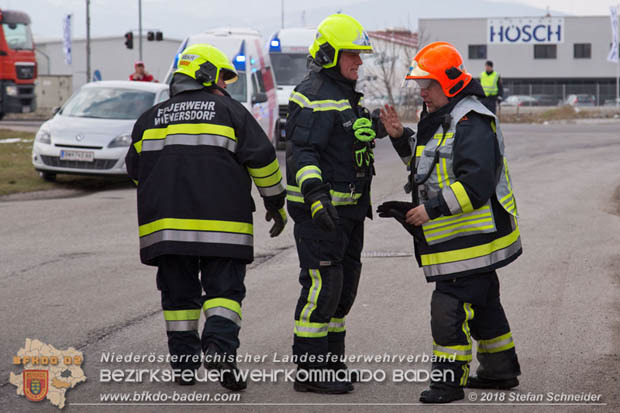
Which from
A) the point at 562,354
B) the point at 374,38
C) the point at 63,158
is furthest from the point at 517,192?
the point at 374,38

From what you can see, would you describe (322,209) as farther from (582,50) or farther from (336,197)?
(582,50)

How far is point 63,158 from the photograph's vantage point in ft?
49.0

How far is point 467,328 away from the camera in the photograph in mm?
4871

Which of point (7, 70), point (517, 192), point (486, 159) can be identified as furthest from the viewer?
point (7, 70)

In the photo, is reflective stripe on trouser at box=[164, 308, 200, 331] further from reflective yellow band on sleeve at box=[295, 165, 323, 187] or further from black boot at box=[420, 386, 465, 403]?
black boot at box=[420, 386, 465, 403]

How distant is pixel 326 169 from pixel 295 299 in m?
2.44

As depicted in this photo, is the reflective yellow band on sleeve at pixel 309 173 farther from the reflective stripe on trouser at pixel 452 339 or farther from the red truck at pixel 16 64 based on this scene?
the red truck at pixel 16 64

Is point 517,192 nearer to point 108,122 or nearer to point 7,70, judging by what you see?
point 108,122

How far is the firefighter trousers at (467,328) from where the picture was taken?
482cm

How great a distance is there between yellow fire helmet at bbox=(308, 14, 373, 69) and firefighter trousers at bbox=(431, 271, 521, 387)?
1.34 metres

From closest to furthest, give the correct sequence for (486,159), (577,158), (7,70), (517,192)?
(486,159), (517,192), (577,158), (7,70)

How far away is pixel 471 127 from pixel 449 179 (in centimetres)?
29

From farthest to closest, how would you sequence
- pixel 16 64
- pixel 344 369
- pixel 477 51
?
pixel 477 51, pixel 16 64, pixel 344 369

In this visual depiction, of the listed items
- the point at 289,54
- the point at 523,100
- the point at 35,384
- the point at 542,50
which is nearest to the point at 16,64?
the point at 289,54
